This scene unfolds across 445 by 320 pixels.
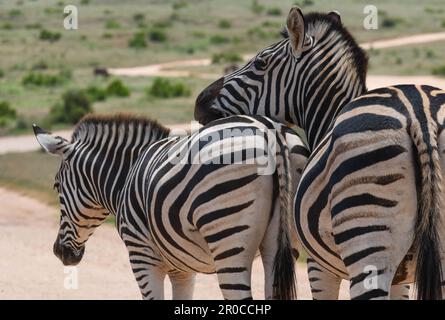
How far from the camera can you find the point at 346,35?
23.2ft

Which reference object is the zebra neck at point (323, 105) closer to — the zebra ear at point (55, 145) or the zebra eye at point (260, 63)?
the zebra eye at point (260, 63)

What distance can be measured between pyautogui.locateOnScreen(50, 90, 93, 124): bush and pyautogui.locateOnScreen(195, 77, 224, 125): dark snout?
20.4 meters

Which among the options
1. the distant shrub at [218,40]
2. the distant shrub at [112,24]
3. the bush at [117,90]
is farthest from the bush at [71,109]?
the distant shrub at [112,24]

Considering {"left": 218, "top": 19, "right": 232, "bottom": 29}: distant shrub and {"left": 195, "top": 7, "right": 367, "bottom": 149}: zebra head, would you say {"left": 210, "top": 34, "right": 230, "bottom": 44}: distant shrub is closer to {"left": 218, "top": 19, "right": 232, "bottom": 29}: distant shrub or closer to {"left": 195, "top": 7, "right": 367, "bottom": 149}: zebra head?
{"left": 218, "top": 19, "right": 232, "bottom": 29}: distant shrub

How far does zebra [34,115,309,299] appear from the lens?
20.7 feet

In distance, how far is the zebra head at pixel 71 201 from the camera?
8.41 m

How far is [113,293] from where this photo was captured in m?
11.8

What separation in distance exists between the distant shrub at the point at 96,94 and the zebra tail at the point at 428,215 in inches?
1087

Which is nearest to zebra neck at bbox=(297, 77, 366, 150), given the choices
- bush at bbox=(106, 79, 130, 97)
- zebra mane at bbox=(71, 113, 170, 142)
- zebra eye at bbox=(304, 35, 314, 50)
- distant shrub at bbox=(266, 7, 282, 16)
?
zebra eye at bbox=(304, 35, 314, 50)

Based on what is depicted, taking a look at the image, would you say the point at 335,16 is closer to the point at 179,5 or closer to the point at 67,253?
the point at 67,253

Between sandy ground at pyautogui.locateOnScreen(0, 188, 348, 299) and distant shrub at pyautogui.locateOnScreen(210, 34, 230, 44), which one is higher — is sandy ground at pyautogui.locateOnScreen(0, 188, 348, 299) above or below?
above

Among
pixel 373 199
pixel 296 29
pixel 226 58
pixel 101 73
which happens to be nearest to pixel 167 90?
pixel 101 73

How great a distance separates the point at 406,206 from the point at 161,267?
2.49 meters

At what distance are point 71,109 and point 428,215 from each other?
79.4 feet
